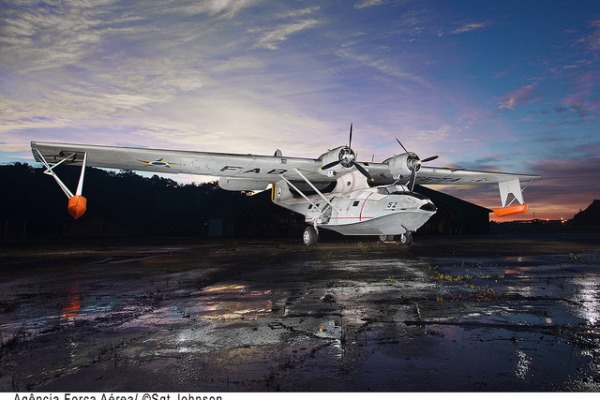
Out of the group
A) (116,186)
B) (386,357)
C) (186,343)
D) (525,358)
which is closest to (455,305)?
(525,358)

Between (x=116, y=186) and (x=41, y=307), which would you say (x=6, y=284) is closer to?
(x=41, y=307)

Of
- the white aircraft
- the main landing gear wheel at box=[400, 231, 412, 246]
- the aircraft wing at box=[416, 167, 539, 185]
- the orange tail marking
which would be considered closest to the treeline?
the white aircraft

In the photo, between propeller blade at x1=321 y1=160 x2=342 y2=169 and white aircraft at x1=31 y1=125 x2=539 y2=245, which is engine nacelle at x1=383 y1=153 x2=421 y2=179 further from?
propeller blade at x1=321 y1=160 x2=342 y2=169

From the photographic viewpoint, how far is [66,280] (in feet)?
32.3

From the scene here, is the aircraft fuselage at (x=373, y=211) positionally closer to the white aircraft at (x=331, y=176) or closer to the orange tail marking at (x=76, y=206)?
the white aircraft at (x=331, y=176)

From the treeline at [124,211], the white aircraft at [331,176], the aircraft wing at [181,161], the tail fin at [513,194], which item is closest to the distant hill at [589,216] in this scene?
the treeline at [124,211]

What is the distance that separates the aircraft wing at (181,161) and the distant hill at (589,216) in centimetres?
10068

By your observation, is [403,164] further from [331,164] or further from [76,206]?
[76,206]

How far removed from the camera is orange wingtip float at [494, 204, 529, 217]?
2252cm

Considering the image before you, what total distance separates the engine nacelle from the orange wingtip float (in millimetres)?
6871

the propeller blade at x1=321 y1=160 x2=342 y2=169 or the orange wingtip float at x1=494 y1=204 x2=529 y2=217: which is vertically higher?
the propeller blade at x1=321 y1=160 x2=342 y2=169

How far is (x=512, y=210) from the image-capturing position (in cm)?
2302

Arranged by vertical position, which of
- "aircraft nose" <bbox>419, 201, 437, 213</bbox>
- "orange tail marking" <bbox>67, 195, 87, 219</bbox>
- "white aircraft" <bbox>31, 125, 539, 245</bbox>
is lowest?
"orange tail marking" <bbox>67, 195, 87, 219</bbox>

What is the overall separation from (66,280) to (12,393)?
7484 millimetres
